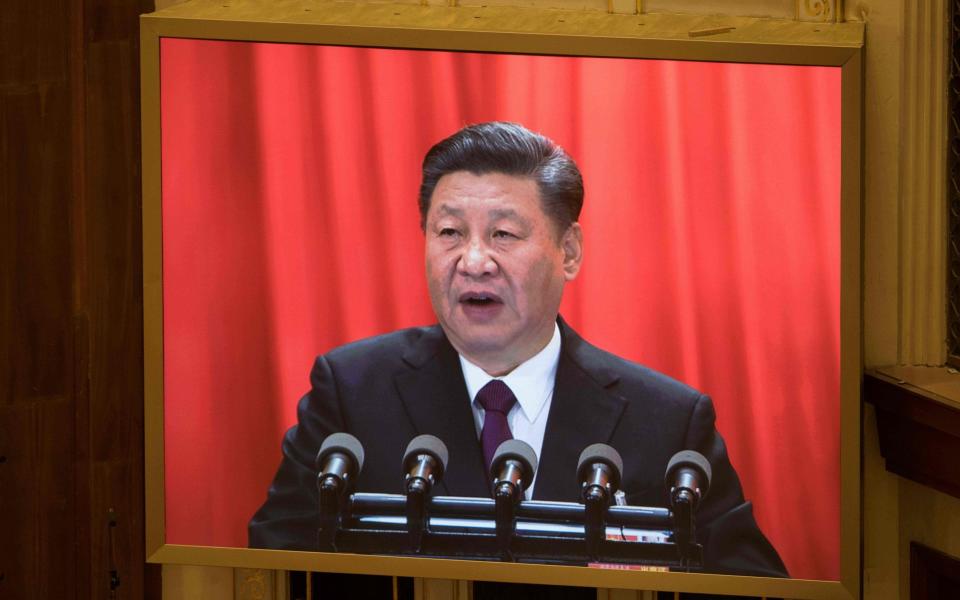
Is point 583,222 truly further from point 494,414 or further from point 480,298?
point 494,414

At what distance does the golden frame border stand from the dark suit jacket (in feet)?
0.48

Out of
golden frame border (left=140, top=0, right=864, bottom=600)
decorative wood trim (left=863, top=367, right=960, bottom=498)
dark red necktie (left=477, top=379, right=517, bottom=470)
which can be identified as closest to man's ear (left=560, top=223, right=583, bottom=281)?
dark red necktie (left=477, top=379, right=517, bottom=470)

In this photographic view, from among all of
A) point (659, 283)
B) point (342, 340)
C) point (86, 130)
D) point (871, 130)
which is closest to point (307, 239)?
point (342, 340)

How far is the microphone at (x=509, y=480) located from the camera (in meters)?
4.04

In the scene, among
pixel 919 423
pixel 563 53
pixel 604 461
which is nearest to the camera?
pixel 919 423

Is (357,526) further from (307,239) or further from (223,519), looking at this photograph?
(307,239)

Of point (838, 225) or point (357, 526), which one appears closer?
point (838, 225)

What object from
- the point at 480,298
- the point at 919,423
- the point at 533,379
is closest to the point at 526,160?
the point at 480,298

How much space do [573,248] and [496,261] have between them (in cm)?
27

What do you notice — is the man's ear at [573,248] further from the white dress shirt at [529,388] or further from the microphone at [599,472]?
the microphone at [599,472]

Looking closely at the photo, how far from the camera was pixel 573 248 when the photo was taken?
13.1 ft

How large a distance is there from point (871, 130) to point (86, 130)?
2747 mm

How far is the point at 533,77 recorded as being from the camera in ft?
12.9

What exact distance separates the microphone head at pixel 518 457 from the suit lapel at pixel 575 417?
0.03 metres
